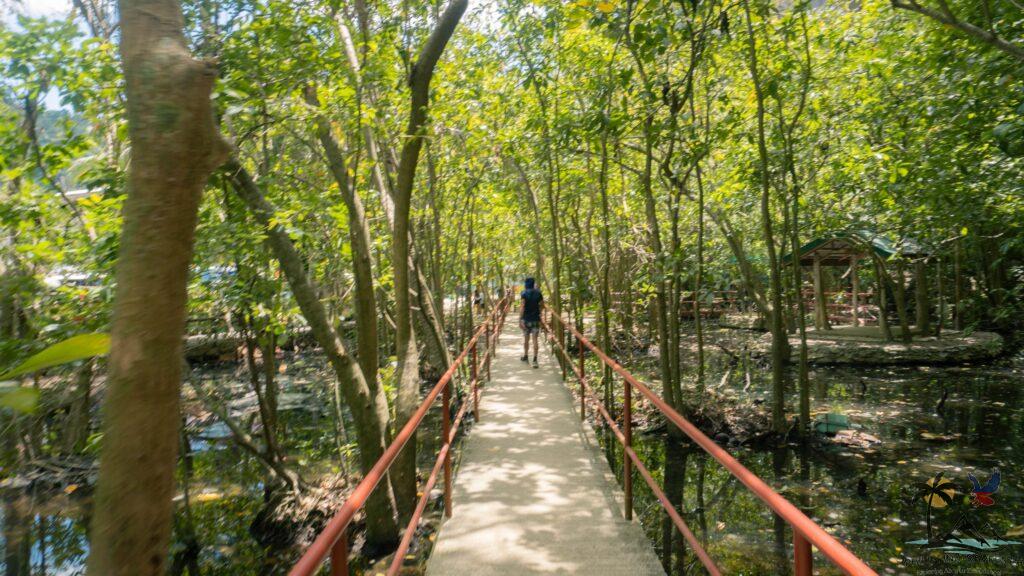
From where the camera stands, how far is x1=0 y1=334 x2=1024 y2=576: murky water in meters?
7.27

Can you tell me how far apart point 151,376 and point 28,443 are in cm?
1128

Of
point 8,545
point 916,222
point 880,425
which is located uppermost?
point 916,222

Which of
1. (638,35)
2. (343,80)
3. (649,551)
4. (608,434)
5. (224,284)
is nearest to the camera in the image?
(649,551)

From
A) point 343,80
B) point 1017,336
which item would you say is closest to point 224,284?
point 343,80

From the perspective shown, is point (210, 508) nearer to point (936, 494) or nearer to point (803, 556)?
point (803, 556)

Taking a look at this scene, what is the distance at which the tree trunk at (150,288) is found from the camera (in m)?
1.25

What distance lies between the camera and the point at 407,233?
6.54 m

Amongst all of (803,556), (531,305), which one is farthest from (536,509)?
(531,305)

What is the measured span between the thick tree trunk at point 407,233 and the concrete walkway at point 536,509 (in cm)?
77

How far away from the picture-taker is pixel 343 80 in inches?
271

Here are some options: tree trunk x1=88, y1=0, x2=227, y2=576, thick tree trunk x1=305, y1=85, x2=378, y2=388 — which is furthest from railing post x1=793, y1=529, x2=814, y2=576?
thick tree trunk x1=305, y1=85, x2=378, y2=388

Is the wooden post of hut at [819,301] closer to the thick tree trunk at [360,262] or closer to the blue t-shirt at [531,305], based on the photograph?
the blue t-shirt at [531,305]

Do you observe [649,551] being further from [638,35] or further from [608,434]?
[608,434]

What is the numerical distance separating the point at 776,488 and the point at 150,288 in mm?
9053
